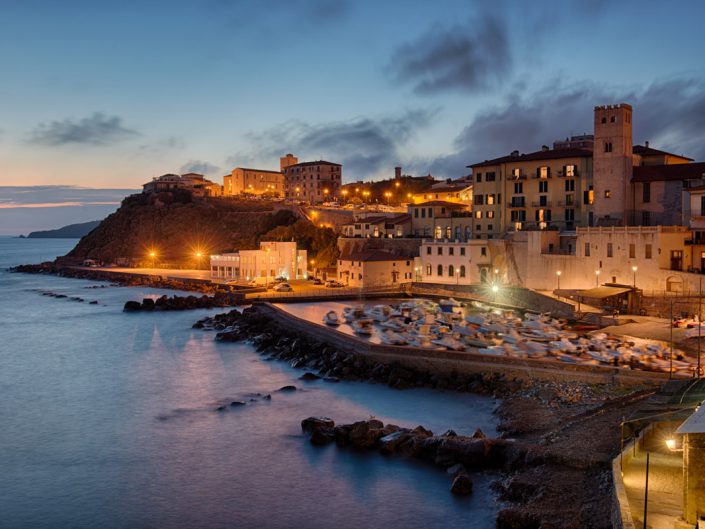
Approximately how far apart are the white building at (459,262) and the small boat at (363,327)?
17258mm

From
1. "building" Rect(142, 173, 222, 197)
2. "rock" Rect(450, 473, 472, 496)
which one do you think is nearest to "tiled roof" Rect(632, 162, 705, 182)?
"rock" Rect(450, 473, 472, 496)

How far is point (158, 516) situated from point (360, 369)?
13263mm

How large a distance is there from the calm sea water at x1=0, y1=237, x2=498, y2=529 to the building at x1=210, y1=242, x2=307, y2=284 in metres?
26.7

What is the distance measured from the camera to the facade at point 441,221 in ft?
198

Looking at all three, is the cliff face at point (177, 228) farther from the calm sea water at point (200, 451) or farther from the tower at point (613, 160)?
the calm sea water at point (200, 451)

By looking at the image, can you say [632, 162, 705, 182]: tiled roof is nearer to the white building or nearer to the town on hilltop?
the town on hilltop

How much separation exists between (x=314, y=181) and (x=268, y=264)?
51203 mm

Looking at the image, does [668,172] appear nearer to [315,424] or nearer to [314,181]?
[315,424]

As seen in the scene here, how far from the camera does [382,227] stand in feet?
226

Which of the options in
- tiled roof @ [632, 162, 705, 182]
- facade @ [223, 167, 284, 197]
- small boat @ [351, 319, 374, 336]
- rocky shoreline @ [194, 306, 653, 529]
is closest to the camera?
rocky shoreline @ [194, 306, 653, 529]

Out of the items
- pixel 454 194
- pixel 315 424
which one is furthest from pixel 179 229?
pixel 315 424

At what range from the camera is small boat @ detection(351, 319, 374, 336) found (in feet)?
115

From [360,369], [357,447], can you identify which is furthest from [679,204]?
[357,447]

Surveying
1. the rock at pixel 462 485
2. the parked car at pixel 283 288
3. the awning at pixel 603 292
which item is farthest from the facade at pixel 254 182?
the rock at pixel 462 485
